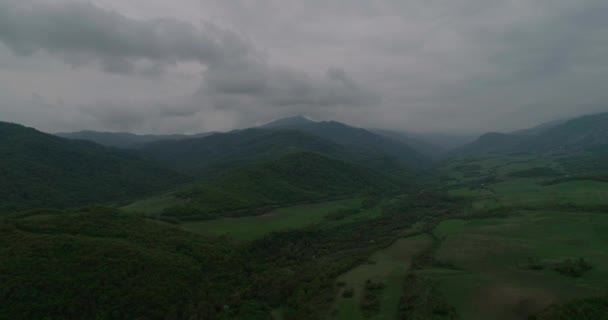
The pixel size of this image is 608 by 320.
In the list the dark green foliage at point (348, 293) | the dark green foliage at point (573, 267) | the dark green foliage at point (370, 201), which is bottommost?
the dark green foliage at point (348, 293)

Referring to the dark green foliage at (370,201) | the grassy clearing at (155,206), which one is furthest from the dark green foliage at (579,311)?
the grassy clearing at (155,206)

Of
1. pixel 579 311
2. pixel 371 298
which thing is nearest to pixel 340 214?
pixel 371 298

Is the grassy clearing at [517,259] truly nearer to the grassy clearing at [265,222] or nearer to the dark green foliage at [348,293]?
the dark green foliage at [348,293]

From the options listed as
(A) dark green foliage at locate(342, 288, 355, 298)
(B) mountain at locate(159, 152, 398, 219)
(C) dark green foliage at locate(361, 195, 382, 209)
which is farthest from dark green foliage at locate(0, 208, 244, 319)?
(C) dark green foliage at locate(361, 195, 382, 209)

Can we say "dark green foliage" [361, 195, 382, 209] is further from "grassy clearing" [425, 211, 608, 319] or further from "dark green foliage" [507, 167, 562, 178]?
"dark green foliage" [507, 167, 562, 178]

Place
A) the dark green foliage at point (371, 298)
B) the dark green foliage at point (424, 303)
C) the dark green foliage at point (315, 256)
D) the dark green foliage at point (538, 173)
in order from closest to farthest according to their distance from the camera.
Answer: the dark green foliage at point (424, 303) < the dark green foliage at point (371, 298) < the dark green foliage at point (315, 256) < the dark green foliage at point (538, 173)

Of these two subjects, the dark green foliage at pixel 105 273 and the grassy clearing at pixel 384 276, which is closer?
the dark green foliage at pixel 105 273
